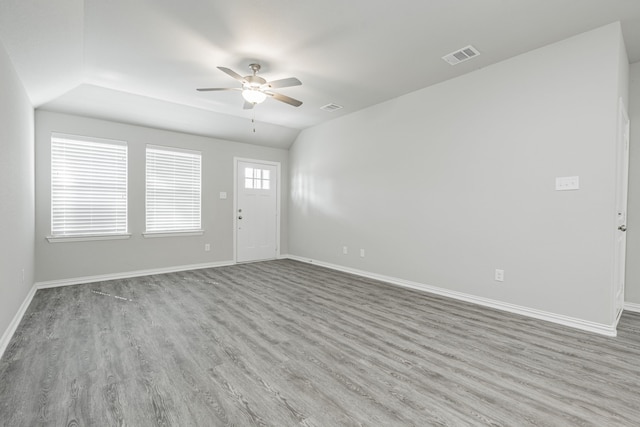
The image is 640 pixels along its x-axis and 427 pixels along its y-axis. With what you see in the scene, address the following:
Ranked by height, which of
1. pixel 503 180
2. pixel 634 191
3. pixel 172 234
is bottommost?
pixel 172 234

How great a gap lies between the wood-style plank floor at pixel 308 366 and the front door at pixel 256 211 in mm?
2666

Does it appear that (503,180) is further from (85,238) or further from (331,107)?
(85,238)

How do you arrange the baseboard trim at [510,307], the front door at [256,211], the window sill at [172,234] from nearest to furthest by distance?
1. the baseboard trim at [510,307]
2. the window sill at [172,234]
3. the front door at [256,211]

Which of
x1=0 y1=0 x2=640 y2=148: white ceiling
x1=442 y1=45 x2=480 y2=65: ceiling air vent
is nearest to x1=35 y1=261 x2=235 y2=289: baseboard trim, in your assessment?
x1=0 y1=0 x2=640 y2=148: white ceiling

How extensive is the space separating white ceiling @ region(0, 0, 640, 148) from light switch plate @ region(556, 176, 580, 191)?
1.40m

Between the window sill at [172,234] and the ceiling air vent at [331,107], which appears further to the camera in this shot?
the window sill at [172,234]

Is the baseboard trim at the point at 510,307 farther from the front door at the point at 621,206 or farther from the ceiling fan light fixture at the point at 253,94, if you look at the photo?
the ceiling fan light fixture at the point at 253,94

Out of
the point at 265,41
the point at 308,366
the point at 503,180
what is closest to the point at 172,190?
the point at 265,41

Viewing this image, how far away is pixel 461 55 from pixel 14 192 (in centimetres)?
480

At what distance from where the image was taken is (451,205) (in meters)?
3.97

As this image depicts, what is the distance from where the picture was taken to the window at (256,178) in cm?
639

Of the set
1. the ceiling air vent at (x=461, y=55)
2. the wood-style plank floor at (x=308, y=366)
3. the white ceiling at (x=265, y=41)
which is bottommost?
the wood-style plank floor at (x=308, y=366)

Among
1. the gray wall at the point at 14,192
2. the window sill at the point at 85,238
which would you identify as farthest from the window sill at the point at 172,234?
the gray wall at the point at 14,192

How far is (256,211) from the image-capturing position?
21.4 feet
